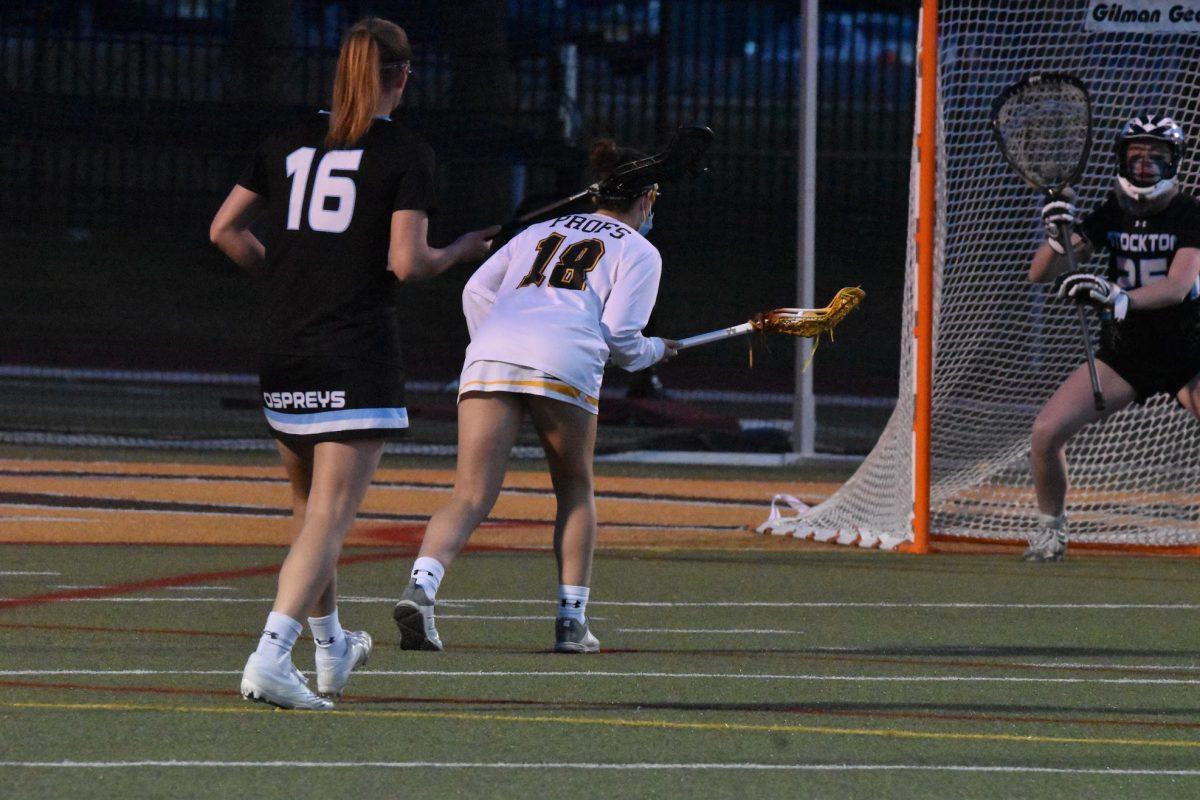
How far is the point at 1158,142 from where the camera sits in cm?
982

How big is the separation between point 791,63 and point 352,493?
2420 cm

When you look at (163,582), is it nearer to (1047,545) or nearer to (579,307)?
(579,307)

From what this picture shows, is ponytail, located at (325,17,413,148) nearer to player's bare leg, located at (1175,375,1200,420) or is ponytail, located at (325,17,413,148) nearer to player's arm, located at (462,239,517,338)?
player's arm, located at (462,239,517,338)

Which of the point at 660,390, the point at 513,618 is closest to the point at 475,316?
the point at 513,618

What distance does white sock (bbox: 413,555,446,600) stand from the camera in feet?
22.4

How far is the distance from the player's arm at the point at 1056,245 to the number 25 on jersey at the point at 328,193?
4683mm

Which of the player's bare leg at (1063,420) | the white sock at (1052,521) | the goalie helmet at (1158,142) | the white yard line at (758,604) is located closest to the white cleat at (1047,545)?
the white sock at (1052,521)

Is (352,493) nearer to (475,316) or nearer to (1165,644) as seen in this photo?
(475,316)

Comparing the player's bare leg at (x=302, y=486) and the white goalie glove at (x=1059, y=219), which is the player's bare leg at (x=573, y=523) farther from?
the white goalie glove at (x=1059, y=219)

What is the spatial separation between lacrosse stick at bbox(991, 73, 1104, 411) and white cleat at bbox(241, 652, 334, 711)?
17.4 feet

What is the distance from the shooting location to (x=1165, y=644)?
7754 mm

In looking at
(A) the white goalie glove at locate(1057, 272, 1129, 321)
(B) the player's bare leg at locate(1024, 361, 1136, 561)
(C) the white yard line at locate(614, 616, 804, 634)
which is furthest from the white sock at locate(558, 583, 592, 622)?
(B) the player's bare leg at locate(1024, 361, 1136, 561)

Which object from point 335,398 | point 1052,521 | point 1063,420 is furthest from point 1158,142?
point 335,398

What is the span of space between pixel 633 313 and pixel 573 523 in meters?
0.77
